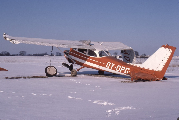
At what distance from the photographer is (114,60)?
40.3ft

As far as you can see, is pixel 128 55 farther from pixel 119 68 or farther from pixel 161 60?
pixel 161 60

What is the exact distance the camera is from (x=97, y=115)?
14.5 feet

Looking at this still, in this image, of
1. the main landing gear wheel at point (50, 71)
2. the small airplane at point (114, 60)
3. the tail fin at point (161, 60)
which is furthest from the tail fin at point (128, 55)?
the main landing gear wheel at point (50, 71)

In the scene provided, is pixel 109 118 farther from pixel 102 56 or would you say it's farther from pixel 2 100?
pixel 102 56

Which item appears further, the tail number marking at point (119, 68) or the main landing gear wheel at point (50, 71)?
the main landing gear wheel at point (50, 71)

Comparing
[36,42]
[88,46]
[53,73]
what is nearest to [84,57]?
[88,46]

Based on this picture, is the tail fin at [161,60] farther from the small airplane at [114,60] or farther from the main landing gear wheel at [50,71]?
the main landing gear wheel at [50,71]

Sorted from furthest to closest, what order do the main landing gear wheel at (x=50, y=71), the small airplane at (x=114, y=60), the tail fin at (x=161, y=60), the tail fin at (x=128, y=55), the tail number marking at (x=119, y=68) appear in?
the tail fin at (x=128, y=55) → the main landing gear wheel at (x=50, y=71) → the tail number marking at (x=119, y=68) → the small airplane at (x=114, y=60) → the tail fin at (x=161, y=60)

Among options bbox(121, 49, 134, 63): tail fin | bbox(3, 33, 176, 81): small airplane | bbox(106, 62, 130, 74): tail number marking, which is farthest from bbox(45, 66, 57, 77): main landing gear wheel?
bbox(121, 49, 134, 63): tail fin

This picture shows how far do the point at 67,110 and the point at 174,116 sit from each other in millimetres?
2302

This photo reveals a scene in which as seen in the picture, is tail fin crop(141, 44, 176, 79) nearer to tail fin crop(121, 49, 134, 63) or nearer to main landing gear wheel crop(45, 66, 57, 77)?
tail fin crop(121, 49, 134, 63)

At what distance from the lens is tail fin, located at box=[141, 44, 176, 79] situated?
34.0 ft

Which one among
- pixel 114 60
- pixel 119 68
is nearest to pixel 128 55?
pixel 114 60

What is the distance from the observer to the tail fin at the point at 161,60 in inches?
408
